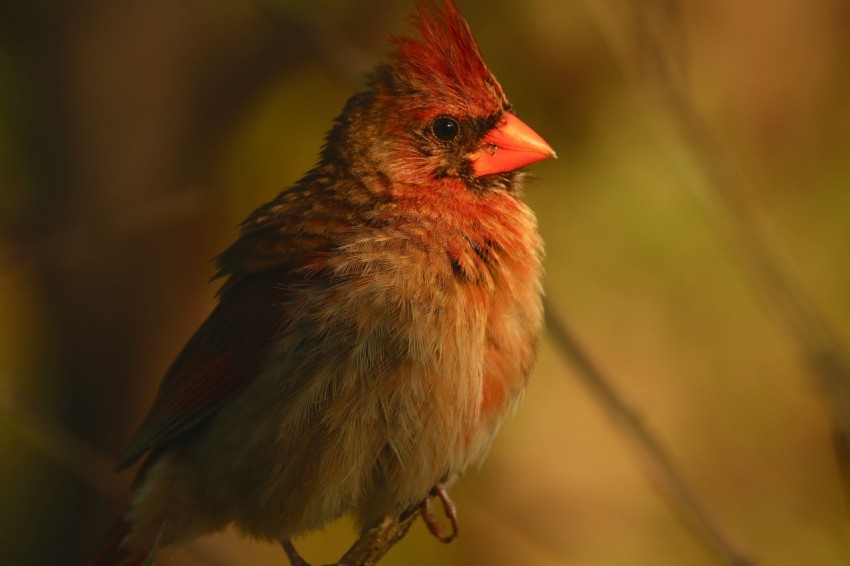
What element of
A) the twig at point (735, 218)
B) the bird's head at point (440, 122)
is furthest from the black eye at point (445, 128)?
the twig at point (735, 218)

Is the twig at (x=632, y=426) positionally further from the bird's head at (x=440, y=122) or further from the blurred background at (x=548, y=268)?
the blurred background at (x=548, y=268)

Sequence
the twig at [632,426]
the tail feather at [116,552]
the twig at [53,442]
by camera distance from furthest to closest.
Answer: the tail feather at [116,552]
the twig at [53,442]
the twig at [632,426]

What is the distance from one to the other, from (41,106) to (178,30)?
0.81 m

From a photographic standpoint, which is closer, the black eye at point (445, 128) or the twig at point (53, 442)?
the twig at point (53, 442)

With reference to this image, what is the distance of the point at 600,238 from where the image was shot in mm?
6051

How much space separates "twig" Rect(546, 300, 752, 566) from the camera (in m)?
3.26

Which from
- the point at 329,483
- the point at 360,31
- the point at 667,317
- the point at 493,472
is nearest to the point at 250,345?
the point at 329,483

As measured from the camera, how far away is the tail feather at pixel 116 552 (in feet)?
13.1

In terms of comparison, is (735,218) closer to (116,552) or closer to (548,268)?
(116,552)

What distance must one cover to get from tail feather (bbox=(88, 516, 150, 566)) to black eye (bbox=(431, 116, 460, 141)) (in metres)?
1.72

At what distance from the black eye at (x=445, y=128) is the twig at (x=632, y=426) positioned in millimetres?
672

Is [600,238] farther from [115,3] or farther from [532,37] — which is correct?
[115,3]

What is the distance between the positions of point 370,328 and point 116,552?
4.72 feet

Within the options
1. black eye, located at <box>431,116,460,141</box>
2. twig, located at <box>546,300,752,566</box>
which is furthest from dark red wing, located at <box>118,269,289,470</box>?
twig, located at <box>546,300,752,566</box>
